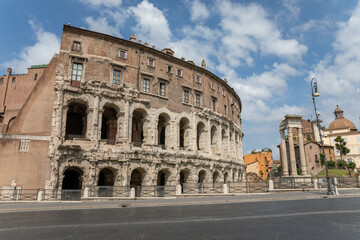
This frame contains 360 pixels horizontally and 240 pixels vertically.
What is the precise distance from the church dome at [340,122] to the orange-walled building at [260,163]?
26459 millimetres

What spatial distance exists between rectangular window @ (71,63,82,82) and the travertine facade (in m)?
0.09

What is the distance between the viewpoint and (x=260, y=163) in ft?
233

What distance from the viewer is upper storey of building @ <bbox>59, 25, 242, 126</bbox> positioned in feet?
75.5

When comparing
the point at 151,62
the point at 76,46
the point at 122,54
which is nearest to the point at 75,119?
the point at 76,46

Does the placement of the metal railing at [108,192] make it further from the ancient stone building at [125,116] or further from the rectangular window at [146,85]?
the rectangular window at [146,85]

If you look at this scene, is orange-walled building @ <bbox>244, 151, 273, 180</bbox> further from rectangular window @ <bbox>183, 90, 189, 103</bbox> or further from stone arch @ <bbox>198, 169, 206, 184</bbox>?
rectangular window @ <bbox>183, 90, 189, 103</bbox>

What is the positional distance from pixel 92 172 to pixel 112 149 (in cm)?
261

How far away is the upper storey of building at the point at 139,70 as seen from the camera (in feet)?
75.5

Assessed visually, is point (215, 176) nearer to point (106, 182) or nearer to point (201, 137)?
point (201, 137)

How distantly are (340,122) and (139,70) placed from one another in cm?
8019

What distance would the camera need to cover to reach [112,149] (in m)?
22.0

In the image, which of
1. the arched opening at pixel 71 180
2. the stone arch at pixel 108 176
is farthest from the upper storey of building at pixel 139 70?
the arched opening at pixel 71 180

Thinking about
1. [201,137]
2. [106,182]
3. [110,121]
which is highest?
[110,121]

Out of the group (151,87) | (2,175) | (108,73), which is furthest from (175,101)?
(2,175)
